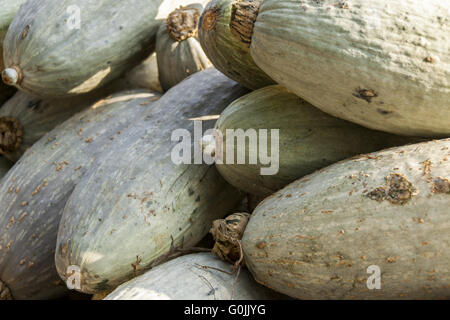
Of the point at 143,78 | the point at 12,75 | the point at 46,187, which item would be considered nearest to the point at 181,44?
the point at 143,78

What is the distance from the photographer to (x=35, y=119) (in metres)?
2.14

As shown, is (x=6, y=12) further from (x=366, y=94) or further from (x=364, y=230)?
(x=364, y=230)

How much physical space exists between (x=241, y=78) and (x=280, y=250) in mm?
637

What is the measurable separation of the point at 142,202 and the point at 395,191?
726mm

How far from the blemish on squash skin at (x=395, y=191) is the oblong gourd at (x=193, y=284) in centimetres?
44

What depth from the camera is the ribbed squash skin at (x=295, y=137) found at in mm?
1328

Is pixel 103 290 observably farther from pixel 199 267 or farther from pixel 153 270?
pixel 199 267

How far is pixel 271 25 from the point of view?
1255 mm

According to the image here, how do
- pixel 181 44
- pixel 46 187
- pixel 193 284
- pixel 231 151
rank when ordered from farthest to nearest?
1. pixel 181 44
2. pixel 46 187
3. pixel 231 151
4. pixel 193 284

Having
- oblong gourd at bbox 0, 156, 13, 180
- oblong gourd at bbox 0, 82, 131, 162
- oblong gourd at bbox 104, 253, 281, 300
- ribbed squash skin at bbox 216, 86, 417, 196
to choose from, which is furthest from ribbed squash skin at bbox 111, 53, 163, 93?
oblong gourd at bbox 104, 253, 281, 300

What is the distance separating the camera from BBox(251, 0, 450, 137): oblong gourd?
111cm

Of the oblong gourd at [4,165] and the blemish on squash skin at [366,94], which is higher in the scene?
the blemish on squash skin at [366,94]

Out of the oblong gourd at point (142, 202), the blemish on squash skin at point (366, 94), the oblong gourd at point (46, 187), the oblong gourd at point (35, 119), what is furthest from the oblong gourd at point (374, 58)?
the oblong gourd at point (35, 119)

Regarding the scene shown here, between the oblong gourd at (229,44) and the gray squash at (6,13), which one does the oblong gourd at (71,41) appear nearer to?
the gray squash at (6,13)
